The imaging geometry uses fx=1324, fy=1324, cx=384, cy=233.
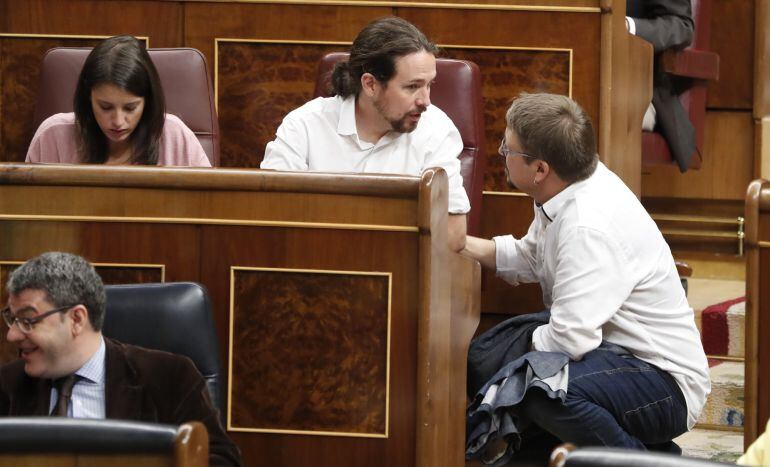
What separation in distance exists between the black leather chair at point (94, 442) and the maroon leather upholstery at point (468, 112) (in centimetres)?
105

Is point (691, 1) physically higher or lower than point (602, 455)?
higher

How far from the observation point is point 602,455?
822mm

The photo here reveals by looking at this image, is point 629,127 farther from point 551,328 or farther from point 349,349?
point 349,349

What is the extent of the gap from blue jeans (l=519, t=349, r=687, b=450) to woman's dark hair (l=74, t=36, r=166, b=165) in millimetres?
658

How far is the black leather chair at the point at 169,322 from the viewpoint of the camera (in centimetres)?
136

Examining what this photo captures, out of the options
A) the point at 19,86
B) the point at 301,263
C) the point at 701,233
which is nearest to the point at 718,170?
the point at 701,233

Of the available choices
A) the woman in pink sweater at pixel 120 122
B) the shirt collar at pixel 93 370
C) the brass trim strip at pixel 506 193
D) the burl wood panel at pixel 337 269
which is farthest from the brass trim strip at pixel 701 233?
the shirt collar at pixel 93 370

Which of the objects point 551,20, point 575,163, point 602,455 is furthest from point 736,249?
point 602,455

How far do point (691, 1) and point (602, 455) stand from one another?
1.89m

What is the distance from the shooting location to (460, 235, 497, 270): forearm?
180 cm

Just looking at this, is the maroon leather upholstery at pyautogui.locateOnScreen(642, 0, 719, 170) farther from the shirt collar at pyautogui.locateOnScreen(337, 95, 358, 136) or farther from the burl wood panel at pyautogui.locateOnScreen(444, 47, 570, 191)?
the shirt collar at pyautogui.locateOnScreen(337, 95, 358, 136)

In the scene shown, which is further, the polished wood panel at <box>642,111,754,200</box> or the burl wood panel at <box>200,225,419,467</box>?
the polished wood panel at <box>642,111,754,200</box>

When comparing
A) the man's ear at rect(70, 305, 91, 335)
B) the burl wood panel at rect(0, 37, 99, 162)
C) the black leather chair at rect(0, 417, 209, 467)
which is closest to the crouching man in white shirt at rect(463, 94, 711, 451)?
the man's ear at rect(70, 305, 91, 335)

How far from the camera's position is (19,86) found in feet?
7.13
